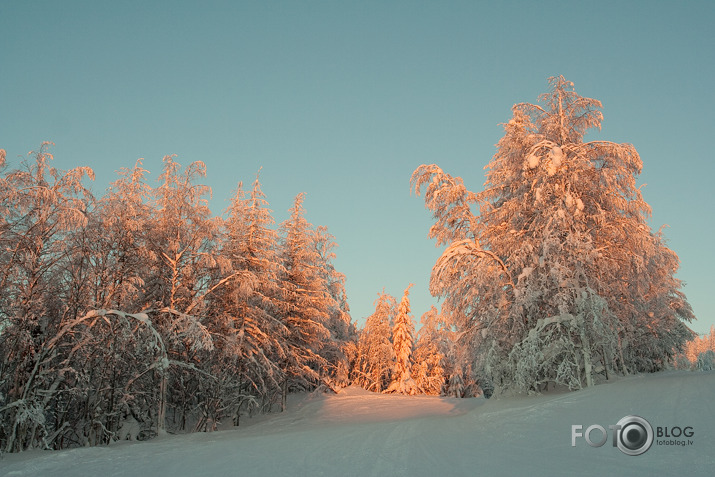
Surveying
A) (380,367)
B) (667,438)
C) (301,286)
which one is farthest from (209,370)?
(380,367)

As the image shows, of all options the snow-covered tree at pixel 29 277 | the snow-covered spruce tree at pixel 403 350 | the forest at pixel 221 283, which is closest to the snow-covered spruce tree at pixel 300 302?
the forest at pixel 221 283

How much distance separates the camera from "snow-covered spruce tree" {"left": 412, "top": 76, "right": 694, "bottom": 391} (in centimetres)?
1361

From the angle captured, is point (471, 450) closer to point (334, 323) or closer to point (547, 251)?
point (547, 251)

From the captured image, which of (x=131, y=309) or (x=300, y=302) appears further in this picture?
(x=300, y=302)

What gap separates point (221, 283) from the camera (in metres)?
17.1

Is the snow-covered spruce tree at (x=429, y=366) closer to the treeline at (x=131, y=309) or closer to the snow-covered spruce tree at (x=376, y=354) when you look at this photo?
the snow-covered spruce tree at (x=376, y=354)

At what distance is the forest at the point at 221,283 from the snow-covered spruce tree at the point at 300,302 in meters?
3.03

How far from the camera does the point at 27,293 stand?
1145cm

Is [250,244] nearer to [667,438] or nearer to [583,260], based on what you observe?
[583,260]

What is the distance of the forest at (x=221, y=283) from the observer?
11914 mm

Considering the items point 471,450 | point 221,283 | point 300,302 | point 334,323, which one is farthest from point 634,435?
point 334,323

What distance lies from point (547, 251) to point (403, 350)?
837 inches

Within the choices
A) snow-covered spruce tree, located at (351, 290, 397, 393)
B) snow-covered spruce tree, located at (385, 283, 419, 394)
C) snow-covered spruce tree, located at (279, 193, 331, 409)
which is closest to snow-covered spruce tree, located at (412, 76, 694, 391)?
snow-covered spruce tree, located at (279, 193, 331, 409)

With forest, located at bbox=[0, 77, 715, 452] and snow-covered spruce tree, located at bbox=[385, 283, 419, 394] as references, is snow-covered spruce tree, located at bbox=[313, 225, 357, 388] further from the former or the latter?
forest, located at bbox=[0, 77, 715, 452]
